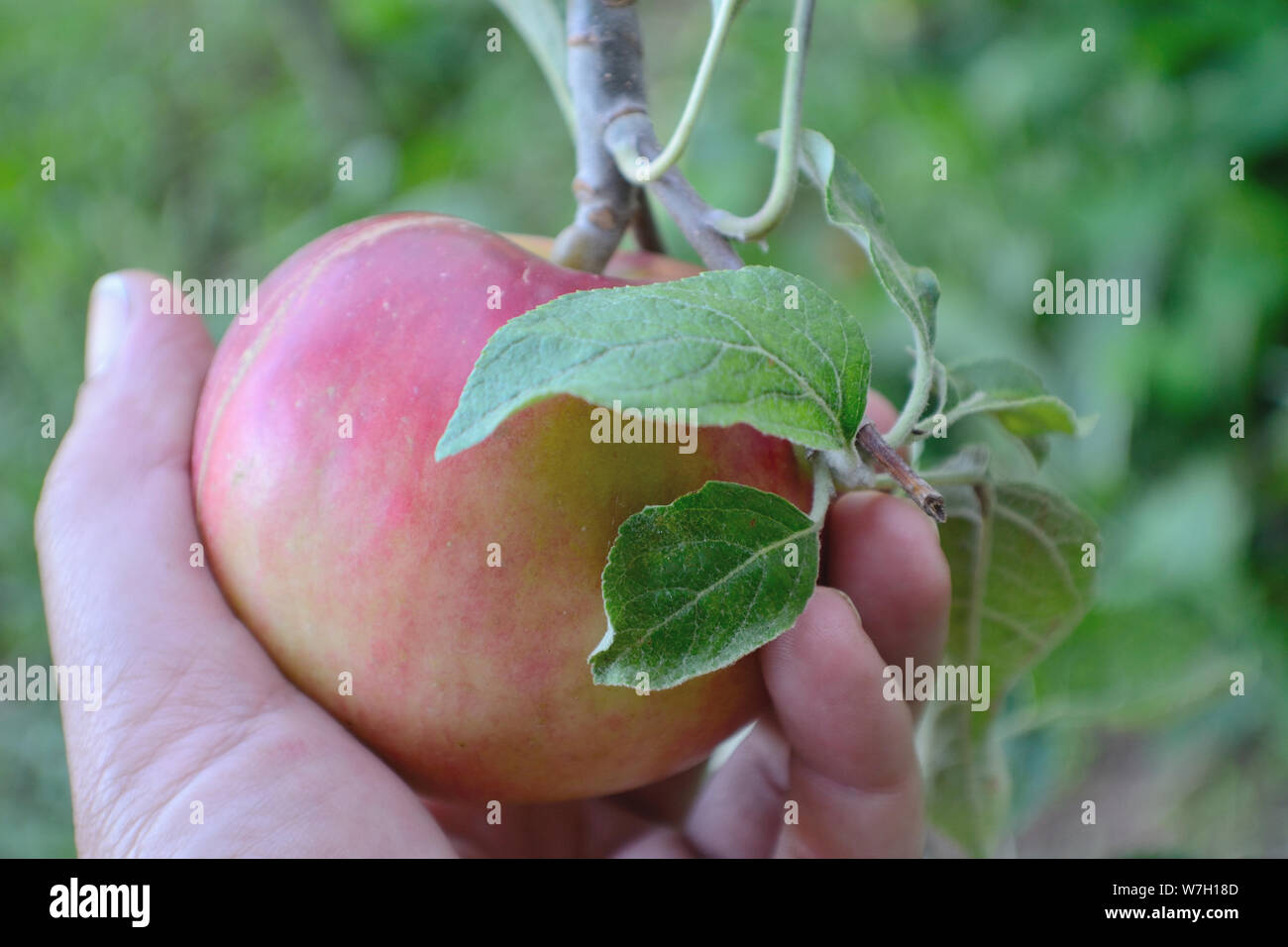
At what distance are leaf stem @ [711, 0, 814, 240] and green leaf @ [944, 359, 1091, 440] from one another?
0.11 meters

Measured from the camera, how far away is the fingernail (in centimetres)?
64

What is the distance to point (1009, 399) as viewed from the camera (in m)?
0.48

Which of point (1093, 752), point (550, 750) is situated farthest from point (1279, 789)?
point (550, 750)

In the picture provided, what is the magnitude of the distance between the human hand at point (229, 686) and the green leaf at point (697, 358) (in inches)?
4.6

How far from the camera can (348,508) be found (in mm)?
417

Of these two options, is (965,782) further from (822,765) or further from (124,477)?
(124,477)

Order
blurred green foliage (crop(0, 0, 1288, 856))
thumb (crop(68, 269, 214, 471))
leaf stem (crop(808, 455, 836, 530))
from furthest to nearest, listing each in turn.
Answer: blurred green foliage (crop(0, 0, 1288, 856)), thumb (crop(68, 269, 214, 471)), leaf stem (crop(808, 455, 836, 530))

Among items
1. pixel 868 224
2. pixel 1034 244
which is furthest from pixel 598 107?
pixel 1034 244

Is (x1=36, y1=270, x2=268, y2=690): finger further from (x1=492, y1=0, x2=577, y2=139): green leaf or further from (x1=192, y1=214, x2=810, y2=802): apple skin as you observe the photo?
(x1=492, y1=0, x2=577, y2=139): green leaf

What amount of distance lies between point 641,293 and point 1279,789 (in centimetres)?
121

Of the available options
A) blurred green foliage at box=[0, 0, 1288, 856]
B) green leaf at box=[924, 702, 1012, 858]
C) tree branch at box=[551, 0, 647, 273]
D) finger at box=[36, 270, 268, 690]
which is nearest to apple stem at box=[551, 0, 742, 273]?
tree branch at box=[551, 0, 647, 273]

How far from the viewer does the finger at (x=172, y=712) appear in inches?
18.8

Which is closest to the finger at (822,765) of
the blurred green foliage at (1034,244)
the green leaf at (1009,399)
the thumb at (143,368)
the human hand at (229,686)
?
the human hand at (229,686)

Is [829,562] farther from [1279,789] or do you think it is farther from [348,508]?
[1279,789]
